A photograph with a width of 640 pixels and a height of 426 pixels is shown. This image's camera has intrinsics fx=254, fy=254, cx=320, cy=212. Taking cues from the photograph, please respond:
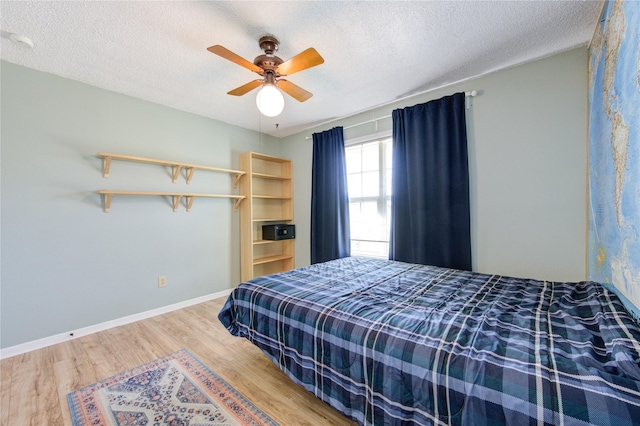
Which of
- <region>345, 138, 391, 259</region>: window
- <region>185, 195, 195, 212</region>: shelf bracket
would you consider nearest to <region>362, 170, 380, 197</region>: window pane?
<region>345, 138, 391, 259</region>: window

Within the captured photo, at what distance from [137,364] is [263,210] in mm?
Answer: 2454

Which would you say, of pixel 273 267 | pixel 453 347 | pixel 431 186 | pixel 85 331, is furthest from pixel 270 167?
pixel 453 347

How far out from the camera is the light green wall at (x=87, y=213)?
212 centimetres

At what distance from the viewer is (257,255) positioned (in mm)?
3953

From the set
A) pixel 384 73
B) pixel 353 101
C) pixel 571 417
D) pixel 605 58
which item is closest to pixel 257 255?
pixel 353 101

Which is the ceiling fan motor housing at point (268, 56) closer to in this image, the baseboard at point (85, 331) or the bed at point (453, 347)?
the bed at point (453, 347)

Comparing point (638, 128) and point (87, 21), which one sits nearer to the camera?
point (638, 128)

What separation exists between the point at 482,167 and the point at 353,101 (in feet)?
5.07

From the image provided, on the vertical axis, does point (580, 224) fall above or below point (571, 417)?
above

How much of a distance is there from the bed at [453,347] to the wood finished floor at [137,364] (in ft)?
0.72

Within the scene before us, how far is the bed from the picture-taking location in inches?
31.7

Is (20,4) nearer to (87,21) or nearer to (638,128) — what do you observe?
(87,21)

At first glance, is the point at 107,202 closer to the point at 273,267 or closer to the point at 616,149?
the point at 273,267

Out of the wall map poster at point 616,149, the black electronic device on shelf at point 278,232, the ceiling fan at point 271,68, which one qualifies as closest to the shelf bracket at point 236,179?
the black electronic device on shelf at point 278,232
